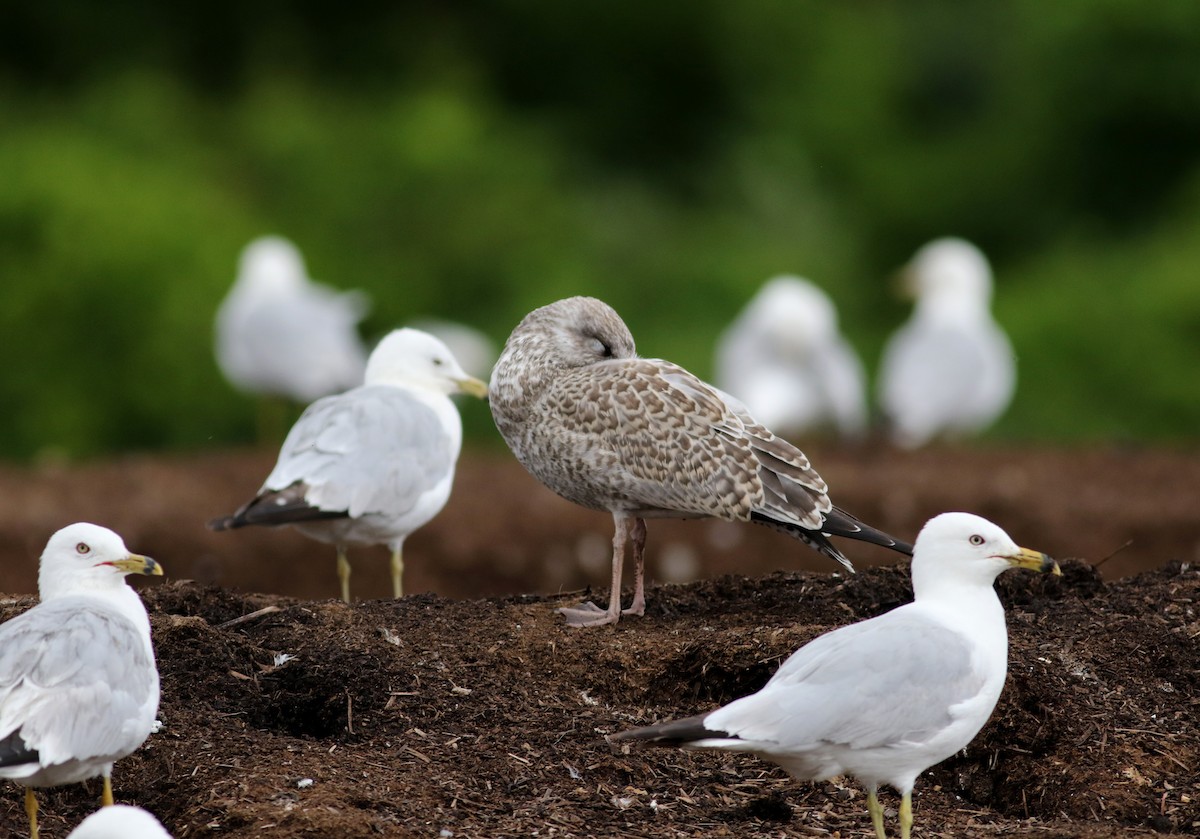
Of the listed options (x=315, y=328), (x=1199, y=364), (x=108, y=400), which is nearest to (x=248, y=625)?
(x=315, y=328)

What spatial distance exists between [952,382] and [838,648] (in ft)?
28.7

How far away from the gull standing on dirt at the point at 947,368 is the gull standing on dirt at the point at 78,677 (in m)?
8.49

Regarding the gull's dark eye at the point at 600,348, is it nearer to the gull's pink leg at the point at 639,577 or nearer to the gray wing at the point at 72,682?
the gull's pink leg at the point at 639,577

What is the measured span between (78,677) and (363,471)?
2.42 m

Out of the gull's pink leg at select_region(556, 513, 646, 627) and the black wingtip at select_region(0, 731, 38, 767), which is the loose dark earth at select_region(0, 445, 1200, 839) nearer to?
the gull's pink leg at select_region(556, 513, 646, 627)

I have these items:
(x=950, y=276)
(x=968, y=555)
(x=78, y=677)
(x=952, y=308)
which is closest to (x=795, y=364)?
(x=952, y=308)

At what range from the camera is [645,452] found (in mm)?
5797

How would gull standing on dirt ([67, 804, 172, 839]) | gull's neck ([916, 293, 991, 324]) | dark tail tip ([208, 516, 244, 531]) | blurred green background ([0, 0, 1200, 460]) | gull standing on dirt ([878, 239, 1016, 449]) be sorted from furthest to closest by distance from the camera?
blurred green background ([0, 0, 1200, 460]), gull's neck ([916, 293, 991, 324]), gull standing on dirt ([878, 239, 1016, 449]), dark tail tip ([208, 516, 244, 531]), gull standing on dirt ([67, 804, 172, 839])

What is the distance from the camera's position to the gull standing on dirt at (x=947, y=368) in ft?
42.7

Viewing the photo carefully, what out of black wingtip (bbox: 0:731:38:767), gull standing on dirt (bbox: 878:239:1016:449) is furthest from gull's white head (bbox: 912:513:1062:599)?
gull standing on dirt (bbox: 878:239:1016:449)

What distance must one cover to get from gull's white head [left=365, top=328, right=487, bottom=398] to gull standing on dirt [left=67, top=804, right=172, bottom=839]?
157 inches

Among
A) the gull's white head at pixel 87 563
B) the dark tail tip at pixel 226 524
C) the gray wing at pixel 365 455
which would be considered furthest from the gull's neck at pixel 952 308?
the gull's white head at pixel 87 563

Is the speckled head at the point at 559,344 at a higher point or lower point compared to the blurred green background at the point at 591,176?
lower

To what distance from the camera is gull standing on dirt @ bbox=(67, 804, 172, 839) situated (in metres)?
3.65
